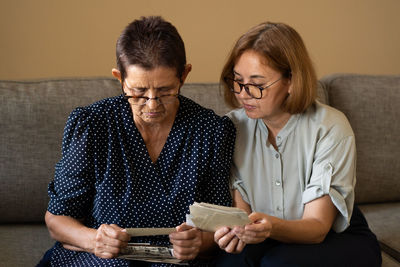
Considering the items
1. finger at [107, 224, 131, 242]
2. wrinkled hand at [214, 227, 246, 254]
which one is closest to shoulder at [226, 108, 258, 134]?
wrinkled hand at [214, 227, 246, 254]

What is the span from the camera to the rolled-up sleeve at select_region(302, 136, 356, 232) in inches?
66.6

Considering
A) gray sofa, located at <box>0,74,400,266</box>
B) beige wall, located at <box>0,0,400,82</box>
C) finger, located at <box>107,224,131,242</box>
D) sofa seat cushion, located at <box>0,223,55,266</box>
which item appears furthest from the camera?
beige wall, located at <box>0,0,400,82</box>

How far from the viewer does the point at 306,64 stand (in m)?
1.73

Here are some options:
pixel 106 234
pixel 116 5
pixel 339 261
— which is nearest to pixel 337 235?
pixel 339 261

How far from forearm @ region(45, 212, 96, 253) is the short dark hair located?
479mm

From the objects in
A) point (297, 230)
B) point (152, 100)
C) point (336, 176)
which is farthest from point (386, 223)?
point (152, 100)

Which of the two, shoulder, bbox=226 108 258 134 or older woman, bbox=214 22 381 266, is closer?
older woman, bbox=214 22 381 266

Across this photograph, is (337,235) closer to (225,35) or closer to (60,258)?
(60,258)

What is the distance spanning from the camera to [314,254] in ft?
5.32

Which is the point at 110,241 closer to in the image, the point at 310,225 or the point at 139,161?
the point at 139,161

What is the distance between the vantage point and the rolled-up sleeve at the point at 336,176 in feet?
5.55

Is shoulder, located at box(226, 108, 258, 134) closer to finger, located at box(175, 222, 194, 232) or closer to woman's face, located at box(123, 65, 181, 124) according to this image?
woman's face, located at box(123, 65, 181, 124)

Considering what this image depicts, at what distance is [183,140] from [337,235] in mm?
611

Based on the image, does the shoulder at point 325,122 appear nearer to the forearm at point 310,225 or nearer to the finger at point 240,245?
the forearm at point 310,225
